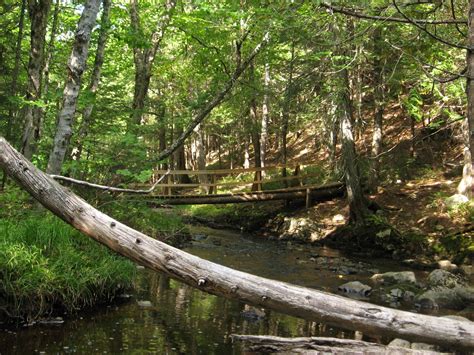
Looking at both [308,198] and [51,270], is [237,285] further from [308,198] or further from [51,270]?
[308,198]

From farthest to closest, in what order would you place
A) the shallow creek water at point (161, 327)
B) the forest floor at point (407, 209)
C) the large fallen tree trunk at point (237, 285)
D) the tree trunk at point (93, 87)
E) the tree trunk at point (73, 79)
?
the forest floor at point (407, 209)
the tree trunk at point (93, 87)
the tree trunk at point (73, 79)
the shallow creek water at point (161, 327)
the large fallen tree trunk at point (237, 285)

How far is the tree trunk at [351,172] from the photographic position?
12641 millimetres

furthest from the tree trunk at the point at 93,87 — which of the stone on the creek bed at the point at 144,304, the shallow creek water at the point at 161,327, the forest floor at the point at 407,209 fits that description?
the forest floor at the point at 407,209

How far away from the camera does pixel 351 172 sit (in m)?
12.9

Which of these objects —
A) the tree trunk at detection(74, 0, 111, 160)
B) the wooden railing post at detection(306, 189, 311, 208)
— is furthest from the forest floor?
the tree trunk at detection(74, 0, 111, 160)

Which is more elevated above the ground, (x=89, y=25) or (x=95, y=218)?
(x=89, y=25)

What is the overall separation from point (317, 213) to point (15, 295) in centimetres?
1125

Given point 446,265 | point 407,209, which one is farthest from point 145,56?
point 446,265

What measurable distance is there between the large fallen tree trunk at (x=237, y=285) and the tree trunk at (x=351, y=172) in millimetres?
9892

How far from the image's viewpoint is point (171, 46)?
20.2m

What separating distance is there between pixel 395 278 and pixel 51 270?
21.2 feet

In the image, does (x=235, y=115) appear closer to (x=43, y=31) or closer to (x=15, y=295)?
(x=43, y=31)

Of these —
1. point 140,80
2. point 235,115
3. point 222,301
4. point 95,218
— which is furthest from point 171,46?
A: point 95,218

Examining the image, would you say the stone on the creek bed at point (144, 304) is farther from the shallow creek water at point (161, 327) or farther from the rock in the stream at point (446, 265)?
the rock in the stream at point (446, 265)
